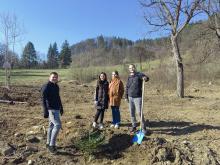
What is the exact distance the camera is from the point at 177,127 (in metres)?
11.7

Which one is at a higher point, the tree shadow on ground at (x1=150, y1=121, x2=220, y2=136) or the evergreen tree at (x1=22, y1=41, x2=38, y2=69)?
the evergreen tree at (x1=22, y1=41, x2=38, y2=69)

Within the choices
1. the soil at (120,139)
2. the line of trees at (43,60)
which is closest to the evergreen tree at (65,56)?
the line of trees at (43,60)

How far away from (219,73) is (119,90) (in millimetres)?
24092

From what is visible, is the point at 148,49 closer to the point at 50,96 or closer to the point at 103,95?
the point at 103,95

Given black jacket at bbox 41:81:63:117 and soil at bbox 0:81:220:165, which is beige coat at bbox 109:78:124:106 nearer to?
soil at bbox 0:81:220:165

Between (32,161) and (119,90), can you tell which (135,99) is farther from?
(32,161)

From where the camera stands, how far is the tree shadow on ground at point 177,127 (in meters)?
11.1

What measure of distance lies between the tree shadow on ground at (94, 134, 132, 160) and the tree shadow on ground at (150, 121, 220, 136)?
1.36m

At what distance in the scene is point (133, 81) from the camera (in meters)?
10.5

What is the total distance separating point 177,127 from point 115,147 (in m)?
2.78

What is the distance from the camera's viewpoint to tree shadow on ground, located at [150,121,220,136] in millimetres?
11105

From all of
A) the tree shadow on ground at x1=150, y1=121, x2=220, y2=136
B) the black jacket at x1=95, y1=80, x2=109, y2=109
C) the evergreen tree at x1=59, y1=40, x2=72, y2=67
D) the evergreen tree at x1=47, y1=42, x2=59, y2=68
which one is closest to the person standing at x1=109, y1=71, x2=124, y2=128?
the black jacket at x1=95, y1=80, x2=109, y2=109

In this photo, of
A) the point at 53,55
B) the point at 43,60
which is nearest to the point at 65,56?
the point at 43,60

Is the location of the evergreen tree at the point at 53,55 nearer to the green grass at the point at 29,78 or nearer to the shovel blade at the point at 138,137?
the green grass at the point at 29,78
